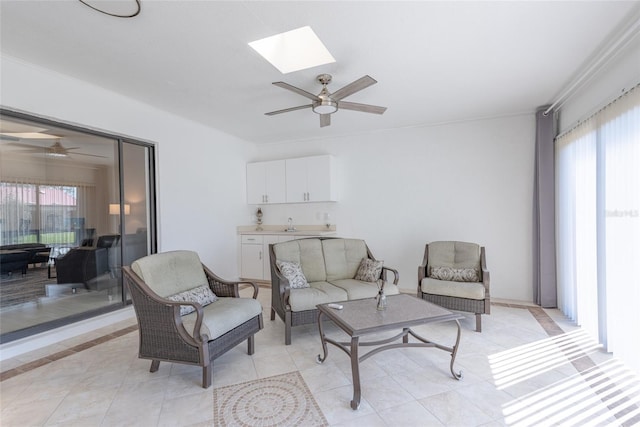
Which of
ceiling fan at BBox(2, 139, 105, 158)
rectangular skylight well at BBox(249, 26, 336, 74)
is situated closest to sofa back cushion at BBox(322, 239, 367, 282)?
rectangular skylight well at BBox(249, 26, 336, 74)

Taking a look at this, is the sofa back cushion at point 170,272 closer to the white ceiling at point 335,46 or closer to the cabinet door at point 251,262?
the white ceiling at point 335,46

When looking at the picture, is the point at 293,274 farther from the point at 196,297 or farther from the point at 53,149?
the point at 53,149

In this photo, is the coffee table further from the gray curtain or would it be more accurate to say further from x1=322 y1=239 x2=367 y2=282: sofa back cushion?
the gray curtain

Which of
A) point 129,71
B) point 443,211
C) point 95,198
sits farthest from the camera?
point 443,211

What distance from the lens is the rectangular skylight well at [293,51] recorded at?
2502mm

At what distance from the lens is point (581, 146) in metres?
3.20

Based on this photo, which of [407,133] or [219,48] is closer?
[219,48]

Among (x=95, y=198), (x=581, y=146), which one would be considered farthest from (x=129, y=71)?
(x=581, y=146)

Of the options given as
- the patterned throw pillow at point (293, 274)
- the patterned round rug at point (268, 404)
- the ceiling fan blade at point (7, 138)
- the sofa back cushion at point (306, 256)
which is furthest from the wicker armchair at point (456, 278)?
the ceiling fan blade at point (7, 138)

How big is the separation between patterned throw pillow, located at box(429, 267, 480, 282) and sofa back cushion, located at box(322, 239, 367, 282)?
3.00 ft

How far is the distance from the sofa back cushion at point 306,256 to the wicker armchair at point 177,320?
948 millimetres

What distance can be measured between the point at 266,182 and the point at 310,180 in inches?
35.9

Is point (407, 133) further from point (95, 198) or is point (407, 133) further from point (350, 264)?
point (95, 198)

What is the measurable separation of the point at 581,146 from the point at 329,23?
2.97 m
